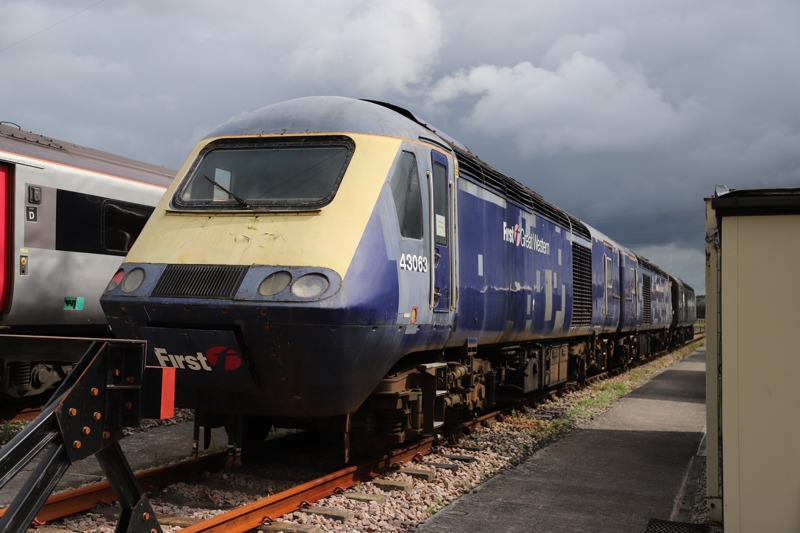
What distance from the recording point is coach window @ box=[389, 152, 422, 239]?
22.2ft

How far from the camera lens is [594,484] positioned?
24.0 ft

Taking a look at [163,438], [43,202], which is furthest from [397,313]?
[43,202]

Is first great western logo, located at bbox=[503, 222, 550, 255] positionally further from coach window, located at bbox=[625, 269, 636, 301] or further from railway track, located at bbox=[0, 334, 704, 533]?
coach window, located at bbox=[625, 269, 636, 301]

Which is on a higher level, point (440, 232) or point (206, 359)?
point (440, 232)

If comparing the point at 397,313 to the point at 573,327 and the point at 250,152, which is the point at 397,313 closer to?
the point at 250,152

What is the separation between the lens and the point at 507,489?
700 centimetres

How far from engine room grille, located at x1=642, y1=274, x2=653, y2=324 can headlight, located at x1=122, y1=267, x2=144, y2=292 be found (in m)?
18.9

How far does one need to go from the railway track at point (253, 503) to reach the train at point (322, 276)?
0.27 metres

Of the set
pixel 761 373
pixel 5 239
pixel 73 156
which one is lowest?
pixel 761 373

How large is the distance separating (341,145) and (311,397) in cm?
215

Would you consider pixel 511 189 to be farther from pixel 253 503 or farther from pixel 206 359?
pixel 253 503

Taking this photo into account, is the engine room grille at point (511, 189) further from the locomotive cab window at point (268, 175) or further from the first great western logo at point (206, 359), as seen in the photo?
the first great western logo at point (206, 359)

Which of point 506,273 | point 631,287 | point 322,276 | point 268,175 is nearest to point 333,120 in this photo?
point 268,175

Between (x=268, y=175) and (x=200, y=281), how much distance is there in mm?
1214
